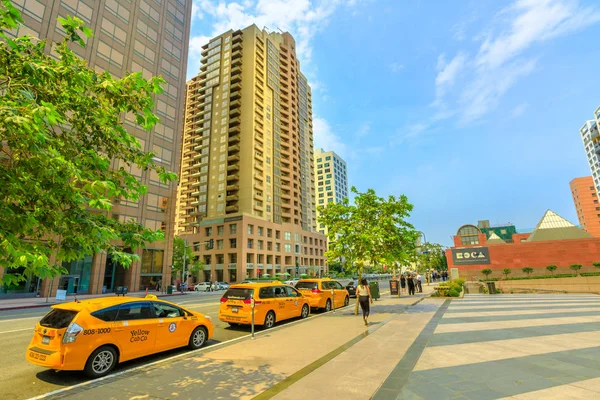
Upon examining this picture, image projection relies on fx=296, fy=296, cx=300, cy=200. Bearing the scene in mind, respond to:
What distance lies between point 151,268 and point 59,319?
37157 mm

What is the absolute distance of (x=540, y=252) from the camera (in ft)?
128

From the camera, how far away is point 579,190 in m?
117

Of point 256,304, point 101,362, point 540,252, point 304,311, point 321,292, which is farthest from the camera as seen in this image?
point 540,252

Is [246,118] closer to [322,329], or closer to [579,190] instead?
[322,329]

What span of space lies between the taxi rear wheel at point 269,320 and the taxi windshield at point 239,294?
1.17m

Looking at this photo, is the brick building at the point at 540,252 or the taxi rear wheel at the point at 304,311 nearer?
the taxi rear wheel at the point at 304,311

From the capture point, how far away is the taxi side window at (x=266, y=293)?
11459mm

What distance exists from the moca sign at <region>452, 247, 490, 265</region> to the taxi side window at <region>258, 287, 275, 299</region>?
38917mm

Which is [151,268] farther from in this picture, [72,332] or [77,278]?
[72,332]

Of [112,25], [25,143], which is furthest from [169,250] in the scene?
[25,143]

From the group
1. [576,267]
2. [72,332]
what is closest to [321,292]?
[72,332]

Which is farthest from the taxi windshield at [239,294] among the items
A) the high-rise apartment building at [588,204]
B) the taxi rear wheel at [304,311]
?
the high-rise apartment building at [588,204]

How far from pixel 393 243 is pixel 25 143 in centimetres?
1496

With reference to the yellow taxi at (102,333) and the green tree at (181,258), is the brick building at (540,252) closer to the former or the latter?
the yellow taxi at (102,333)
